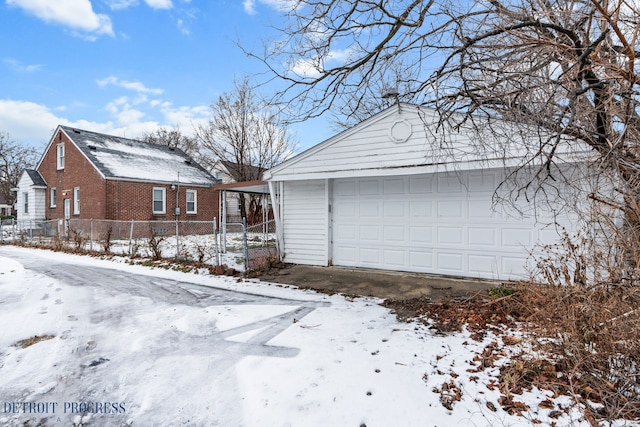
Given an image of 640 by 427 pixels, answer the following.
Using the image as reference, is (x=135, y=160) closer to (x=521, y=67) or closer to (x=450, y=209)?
(x=450, y=209)

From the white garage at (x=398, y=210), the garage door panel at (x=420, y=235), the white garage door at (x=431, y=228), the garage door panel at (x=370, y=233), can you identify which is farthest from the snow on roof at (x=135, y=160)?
the garage door panel at (x=420, y=235)

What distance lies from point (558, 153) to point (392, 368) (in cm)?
459

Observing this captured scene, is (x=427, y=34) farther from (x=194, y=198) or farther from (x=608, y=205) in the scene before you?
(x=194, y=198)

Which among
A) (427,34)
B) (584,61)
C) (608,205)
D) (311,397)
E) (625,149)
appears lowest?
(311,397)

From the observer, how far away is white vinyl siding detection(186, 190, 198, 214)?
20.8 m

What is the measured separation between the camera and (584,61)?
10.8 feet

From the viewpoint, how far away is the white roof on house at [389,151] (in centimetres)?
663

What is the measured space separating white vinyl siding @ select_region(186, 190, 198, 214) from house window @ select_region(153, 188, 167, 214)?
1553mm

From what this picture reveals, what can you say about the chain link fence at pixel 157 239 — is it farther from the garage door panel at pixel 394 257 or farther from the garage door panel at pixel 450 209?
the garage door panel at pixel 450 209

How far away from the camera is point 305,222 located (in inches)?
362

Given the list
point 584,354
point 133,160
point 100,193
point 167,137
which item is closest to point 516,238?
point 584,354

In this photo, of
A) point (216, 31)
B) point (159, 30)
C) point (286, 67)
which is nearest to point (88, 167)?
point (159, 30)

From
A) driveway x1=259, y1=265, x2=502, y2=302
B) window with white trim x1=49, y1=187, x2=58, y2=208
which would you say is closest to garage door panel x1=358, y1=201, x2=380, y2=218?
driveway x1=259, y1=265, x2=502, y2=302

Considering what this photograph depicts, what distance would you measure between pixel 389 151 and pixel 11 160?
4118 centimetres
